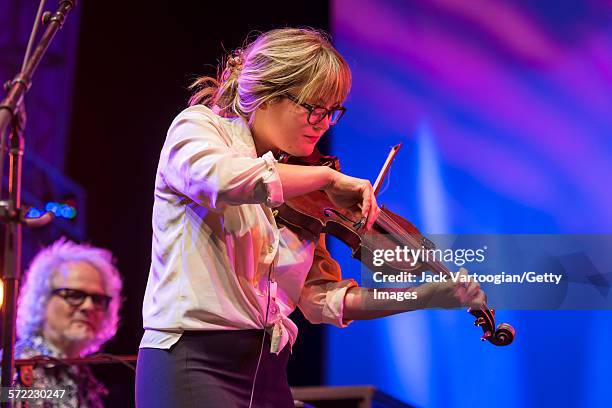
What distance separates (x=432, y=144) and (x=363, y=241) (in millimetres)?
1719

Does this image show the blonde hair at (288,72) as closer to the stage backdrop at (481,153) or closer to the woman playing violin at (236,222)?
the woman playing violin at (236,222)

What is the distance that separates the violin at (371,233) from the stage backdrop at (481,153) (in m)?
1.39

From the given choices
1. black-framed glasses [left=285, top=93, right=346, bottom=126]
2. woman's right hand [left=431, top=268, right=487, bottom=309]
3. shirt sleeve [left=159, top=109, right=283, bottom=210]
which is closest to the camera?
shirt sleeve [left=159, top=109, right=283, bottom=210]

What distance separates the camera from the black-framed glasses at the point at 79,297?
12.5ft

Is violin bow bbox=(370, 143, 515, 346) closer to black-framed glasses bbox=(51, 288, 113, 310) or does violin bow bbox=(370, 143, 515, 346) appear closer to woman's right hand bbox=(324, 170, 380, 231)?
woman's right hand bbox=(324, 170, 380, 231)

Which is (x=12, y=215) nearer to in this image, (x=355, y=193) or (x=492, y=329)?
(x=355, y=193)

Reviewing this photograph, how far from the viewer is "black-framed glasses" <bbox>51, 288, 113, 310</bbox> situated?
3.82 meters

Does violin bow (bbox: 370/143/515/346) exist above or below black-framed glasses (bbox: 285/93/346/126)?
Result: below

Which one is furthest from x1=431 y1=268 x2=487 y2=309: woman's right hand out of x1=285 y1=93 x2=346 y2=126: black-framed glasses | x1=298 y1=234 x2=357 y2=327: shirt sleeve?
x1=285 y1=93 x2=346 y2=126: black-framed glasses

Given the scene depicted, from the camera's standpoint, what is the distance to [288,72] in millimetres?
1722

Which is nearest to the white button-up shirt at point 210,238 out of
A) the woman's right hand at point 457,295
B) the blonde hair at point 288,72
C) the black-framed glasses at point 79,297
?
the blonde hair at point 288,72

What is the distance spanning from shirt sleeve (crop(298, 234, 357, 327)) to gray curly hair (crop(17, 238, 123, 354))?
2179 mm

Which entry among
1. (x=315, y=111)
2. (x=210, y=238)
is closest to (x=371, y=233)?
(x=315, y=111)

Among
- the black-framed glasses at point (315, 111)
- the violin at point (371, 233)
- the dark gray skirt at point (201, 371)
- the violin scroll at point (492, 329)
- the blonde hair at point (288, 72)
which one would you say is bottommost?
the dark gray skirt at point (201, 371)
